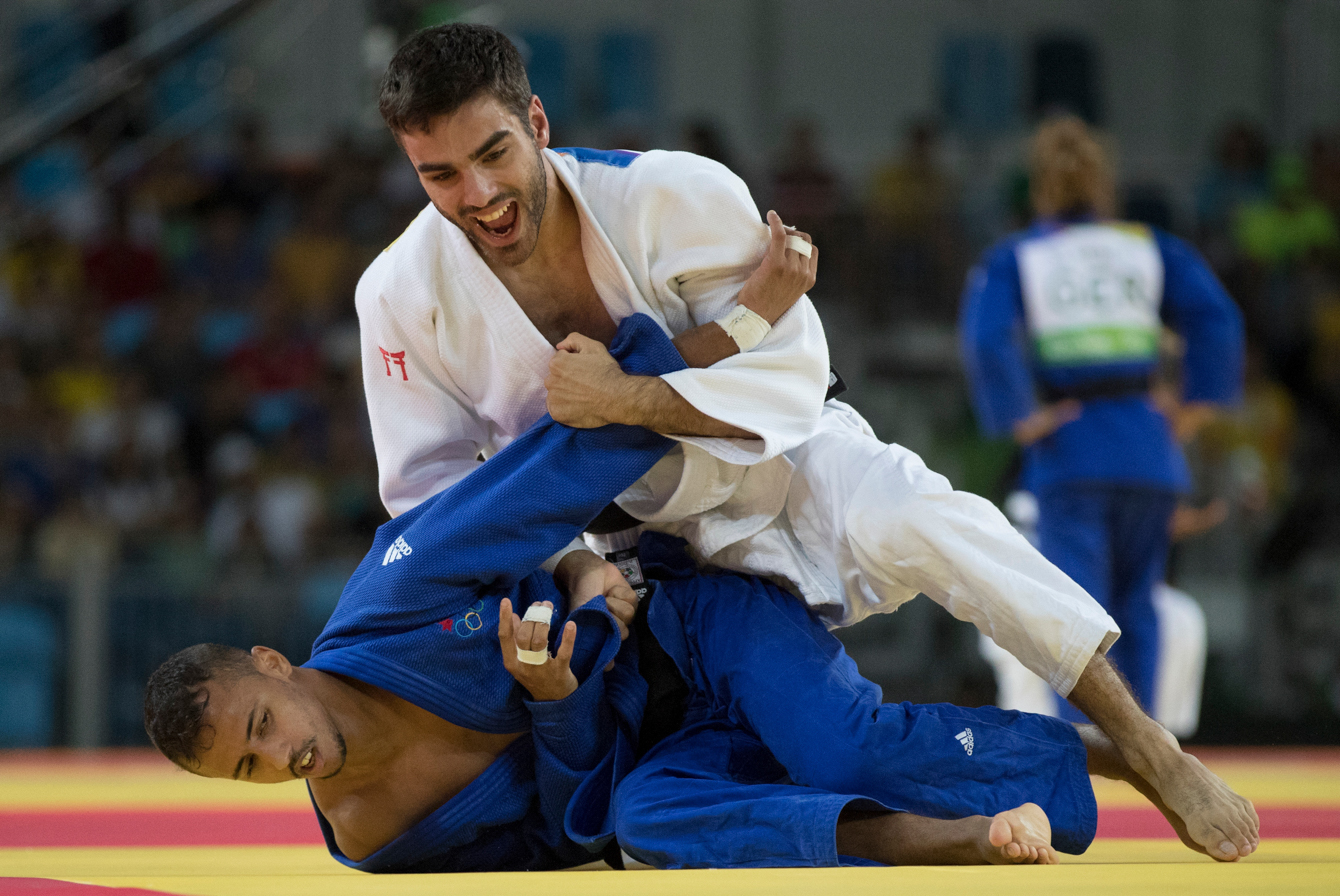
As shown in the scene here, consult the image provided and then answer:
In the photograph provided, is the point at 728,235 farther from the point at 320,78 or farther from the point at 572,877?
the point at 320,78

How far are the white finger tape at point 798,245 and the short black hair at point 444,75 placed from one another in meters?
0.49

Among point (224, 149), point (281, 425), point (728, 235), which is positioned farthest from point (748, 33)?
point (728, 235)

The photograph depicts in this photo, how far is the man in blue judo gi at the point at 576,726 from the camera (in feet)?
6.47

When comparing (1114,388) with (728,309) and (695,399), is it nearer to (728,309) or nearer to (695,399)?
(728,309)

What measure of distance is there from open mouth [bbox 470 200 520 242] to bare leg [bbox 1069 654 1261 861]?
1.13 metres

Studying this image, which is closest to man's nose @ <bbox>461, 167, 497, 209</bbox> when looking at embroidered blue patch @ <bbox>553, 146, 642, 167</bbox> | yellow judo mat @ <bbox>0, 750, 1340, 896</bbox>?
embroidered blue patch @ <bbox>553, 146, 642, 167</bbox>

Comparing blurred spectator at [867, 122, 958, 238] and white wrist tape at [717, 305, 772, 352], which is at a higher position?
white wrist tape at [717, 305, 772, 352]

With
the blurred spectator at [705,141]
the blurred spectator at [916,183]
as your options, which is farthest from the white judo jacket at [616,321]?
the blurred spectator at [916,183]

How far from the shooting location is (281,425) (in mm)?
7449

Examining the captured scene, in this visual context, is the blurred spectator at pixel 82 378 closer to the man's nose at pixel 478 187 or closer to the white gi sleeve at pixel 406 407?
the white gi sleeve at pixel 406 407

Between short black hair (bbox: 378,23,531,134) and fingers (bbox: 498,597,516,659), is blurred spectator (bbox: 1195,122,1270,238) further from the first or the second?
fingers (bbox: 498,597,516,659)

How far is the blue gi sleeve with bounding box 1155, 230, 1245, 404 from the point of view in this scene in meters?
4.05

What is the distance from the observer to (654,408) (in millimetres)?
2203

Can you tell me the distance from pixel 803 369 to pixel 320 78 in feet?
26.1
